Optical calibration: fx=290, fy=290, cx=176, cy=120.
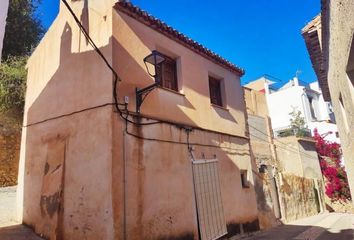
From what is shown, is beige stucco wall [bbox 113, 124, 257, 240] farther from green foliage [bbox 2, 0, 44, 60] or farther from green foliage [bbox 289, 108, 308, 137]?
green foliage [bbox 289, 108, 308, 137]

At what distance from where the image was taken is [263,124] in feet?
76.7

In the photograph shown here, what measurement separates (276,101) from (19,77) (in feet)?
85.6

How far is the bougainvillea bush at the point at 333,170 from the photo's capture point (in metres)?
20.0

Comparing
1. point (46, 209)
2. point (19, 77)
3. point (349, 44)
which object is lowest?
point (46, 209)

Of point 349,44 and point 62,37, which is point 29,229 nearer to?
point 62,37

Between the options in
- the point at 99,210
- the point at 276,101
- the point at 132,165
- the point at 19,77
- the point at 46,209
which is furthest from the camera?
the point at 276,101

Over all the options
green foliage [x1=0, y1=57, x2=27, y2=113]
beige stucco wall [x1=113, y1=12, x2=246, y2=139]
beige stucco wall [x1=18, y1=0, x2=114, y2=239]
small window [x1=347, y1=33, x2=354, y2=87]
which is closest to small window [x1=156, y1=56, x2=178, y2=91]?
beige stucco wall [x1=113, y1=12, x2=246, y2=139]

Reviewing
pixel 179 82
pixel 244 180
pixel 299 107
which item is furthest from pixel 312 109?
pixel 179 82

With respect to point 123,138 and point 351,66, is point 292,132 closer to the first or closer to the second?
point 123,138

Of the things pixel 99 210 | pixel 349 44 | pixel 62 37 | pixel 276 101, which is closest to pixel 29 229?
pixel 99 210

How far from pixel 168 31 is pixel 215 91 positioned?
321cm

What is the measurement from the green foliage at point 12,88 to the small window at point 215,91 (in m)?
7.70

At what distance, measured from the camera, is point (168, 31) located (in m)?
9.08

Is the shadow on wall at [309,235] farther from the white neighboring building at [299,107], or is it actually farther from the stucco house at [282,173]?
the white neighboring building at [299,107]
